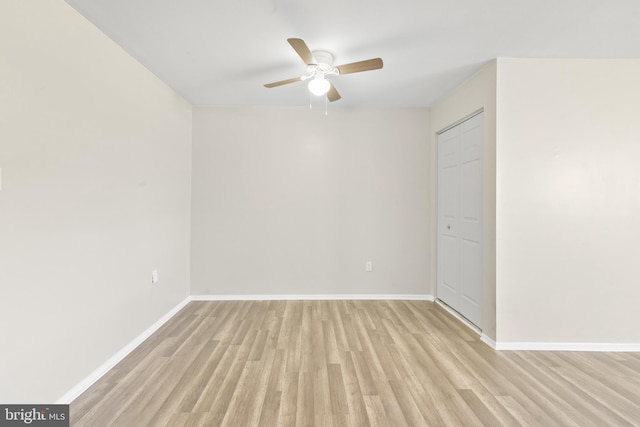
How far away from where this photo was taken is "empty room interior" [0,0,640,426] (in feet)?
5.46

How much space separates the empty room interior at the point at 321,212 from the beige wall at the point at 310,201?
3 cm

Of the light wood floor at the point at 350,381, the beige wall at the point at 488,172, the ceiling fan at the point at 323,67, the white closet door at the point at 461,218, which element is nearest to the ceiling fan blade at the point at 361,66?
the ceiling fan at the point at 323,67

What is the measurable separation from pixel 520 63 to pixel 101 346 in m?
3.94

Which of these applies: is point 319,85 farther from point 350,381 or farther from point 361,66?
point 350,381

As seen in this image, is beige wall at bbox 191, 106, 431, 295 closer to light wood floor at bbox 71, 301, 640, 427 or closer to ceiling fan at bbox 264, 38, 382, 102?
light wood floor at bbox 71, 301, 640, 427

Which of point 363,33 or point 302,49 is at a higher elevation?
point 363,33

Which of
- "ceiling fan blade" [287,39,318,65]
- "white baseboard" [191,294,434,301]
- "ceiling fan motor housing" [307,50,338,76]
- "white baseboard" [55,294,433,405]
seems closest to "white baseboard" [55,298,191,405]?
"white baseboard" [55,294,433,405]

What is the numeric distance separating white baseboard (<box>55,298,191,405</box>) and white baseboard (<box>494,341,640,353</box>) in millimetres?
3018

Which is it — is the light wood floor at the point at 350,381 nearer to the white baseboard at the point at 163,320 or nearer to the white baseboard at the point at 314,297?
the white baseboard at the point at 163,320

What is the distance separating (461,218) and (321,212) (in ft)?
5.36

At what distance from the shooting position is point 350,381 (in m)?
1.96

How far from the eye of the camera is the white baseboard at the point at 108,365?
5.84 ft

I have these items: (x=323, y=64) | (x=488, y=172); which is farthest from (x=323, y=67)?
(x=488, y=172)

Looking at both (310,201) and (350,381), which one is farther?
(310,201)
